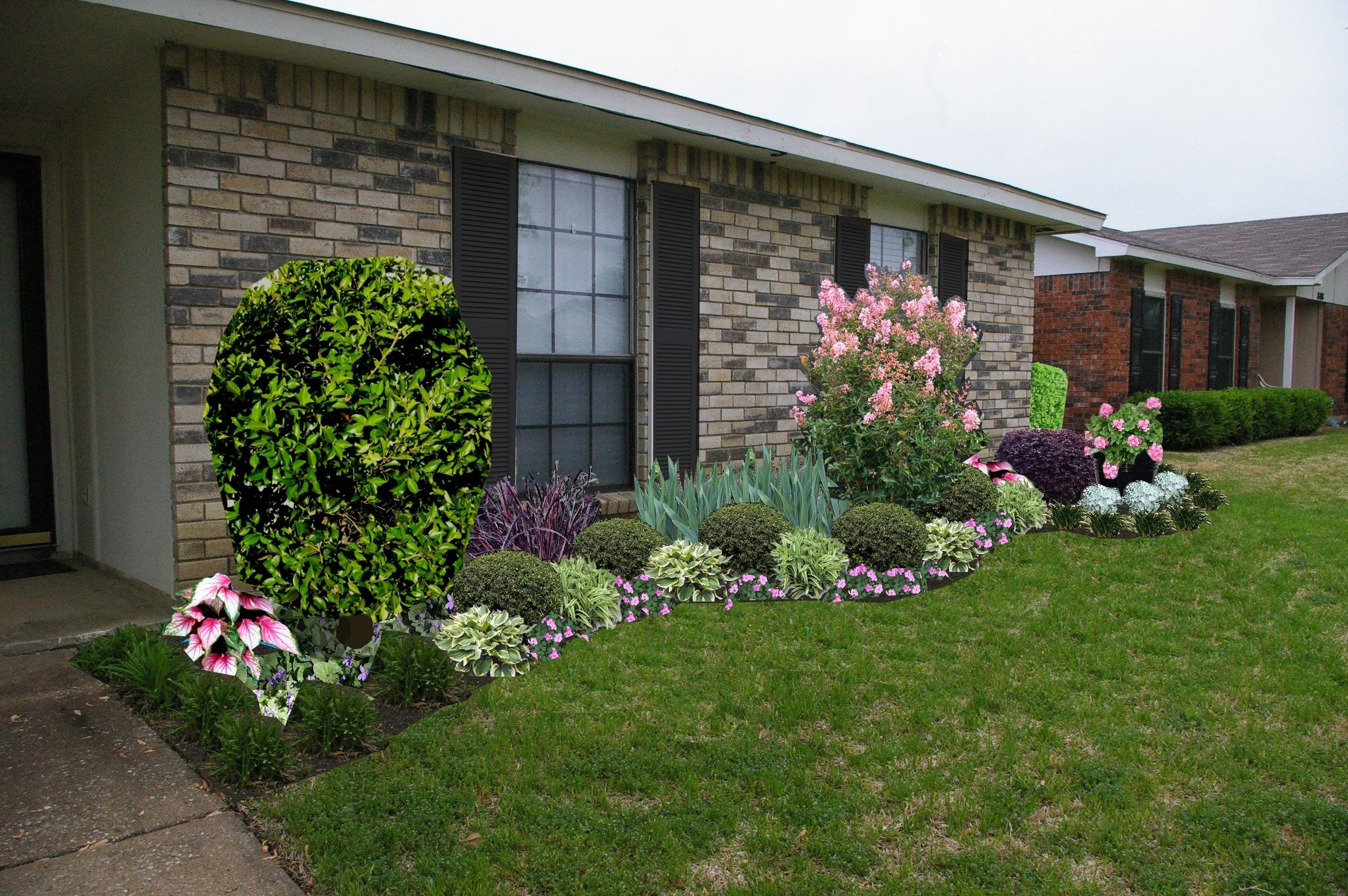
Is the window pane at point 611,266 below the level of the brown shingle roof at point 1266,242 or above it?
below

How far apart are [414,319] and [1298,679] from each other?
4.41 m

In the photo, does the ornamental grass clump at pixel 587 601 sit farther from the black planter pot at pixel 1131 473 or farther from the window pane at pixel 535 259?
the black planter pot at pixel 1131 473

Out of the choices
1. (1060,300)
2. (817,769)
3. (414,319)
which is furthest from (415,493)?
(1060,300)

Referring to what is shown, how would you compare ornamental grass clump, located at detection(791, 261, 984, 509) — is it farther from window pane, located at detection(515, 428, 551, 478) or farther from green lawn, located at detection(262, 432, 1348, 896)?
window pane, located at detection(515, 428, 551, 478)

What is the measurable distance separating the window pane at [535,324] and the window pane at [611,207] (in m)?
0.72

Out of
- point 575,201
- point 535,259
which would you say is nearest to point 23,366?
point 535,259

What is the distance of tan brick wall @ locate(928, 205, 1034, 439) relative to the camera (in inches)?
399

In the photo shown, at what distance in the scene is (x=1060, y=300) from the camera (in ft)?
50.0

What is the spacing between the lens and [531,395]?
21.6ft

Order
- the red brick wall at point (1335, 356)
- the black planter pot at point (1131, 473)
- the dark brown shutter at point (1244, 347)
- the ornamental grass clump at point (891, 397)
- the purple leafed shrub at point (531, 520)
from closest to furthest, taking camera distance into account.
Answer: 1. the purple leafed shrub at point (531, 520)
2. the ornamental grass clump at point (891, 397)
3. the black planter pot at point (1131, 473)
4. the dark brown shutter at point (1244, 347)
5. the red brick wall at point (1335, 356)

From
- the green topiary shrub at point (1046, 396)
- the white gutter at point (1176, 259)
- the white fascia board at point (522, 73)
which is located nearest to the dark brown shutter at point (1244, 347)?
the white gutter at point (1176, 259)

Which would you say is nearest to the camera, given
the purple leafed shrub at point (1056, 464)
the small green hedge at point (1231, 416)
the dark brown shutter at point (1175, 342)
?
the purple leafed shrub at point (1056, 464)

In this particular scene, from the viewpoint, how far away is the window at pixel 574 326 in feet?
21.3

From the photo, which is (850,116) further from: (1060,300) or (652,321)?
(652,321)
